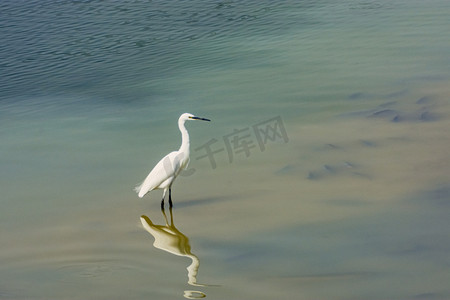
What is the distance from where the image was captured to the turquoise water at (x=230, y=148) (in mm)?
6012

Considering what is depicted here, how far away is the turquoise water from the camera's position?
237 inches

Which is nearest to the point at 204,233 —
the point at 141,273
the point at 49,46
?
the point at 141,273

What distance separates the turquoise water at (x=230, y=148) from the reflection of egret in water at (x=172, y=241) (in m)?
0.02

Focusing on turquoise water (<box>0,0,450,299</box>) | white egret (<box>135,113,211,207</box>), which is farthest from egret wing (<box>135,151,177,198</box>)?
turquoise water (<box>0,0,450,299</box>)

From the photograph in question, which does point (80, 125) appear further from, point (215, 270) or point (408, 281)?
point (408, 281)

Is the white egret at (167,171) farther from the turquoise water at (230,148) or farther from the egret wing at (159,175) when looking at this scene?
the turquoise water at (230,148)

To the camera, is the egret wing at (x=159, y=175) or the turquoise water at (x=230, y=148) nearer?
the turquoise water at (x=230, y=148)

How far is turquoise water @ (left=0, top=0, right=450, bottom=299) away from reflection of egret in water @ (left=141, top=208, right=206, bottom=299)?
2 centimetres

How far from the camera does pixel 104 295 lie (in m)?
5.72

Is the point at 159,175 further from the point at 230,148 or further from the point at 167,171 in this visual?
the point at 230,148

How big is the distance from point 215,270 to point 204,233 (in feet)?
2.47

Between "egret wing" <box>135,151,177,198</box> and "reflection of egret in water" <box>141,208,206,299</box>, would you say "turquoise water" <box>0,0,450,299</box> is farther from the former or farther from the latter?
"egret wing" <box>135,151,177,198</box>

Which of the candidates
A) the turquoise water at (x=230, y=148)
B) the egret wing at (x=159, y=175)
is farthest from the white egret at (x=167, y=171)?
the turquoise water at (x=230, y=148)

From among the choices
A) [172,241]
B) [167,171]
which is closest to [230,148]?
[167,171]
